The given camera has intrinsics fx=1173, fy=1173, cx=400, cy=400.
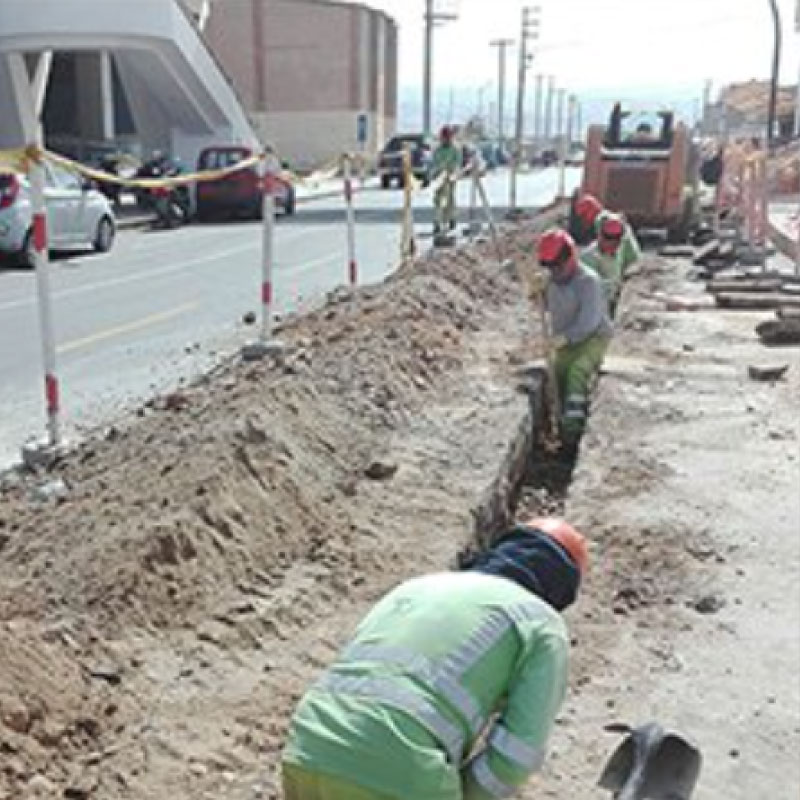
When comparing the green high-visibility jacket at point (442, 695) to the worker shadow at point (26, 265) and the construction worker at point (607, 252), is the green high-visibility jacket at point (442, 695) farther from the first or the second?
the worker shadow at point (26, 265)

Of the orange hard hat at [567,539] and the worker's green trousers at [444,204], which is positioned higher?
the orange hard hat at [567,539]

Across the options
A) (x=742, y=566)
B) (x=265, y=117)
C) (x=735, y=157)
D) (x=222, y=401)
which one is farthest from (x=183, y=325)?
(x=265, y=117)

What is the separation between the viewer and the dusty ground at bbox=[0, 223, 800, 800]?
3.74 metres

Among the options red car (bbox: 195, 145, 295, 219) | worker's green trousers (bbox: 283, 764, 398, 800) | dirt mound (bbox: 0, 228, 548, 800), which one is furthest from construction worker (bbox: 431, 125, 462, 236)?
worker's green trousers (bbox: 283, 764, 398, 800)

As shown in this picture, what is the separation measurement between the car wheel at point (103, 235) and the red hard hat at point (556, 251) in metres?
12.3

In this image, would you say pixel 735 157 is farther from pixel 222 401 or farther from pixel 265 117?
pixel 265 117

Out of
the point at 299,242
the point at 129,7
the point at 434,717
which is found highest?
the point at 129,7

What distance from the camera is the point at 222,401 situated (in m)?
7.05

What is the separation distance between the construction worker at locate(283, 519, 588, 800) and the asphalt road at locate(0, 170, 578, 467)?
4775 mm

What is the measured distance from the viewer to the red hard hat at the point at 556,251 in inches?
318

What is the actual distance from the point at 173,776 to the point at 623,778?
1446mm

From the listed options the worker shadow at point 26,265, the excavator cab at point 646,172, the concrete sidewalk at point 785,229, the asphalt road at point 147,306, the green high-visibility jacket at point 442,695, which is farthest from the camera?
the excavator cab at point 646,172

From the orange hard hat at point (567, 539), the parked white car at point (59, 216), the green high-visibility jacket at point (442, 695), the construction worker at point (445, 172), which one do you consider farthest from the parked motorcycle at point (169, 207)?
the green high-visibility jacket at point (442, 695)

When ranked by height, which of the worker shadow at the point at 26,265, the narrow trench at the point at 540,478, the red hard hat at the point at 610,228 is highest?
the red hard hat at the point at 610,228
